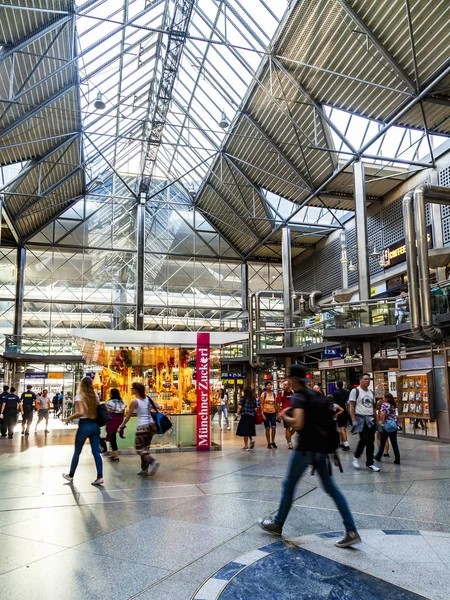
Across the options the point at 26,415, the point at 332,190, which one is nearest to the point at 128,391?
the point at 26,415

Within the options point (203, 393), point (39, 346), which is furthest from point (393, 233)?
point (39, 346)

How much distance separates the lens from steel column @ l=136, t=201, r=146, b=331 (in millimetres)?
34219

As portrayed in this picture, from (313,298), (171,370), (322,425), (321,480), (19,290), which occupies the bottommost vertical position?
(321,480)

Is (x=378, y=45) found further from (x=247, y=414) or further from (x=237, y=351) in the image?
(x=237, y=351)

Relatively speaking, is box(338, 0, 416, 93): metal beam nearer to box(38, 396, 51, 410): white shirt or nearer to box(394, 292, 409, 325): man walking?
box(394, 292, 409, 325): man walking

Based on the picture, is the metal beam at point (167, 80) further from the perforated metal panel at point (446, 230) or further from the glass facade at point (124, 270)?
the perforated metal panel at point (446, 230)

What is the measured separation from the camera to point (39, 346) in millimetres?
30219

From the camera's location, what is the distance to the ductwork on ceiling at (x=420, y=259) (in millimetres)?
14477

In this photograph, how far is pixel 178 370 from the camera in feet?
45.5

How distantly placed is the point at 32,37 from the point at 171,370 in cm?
1153

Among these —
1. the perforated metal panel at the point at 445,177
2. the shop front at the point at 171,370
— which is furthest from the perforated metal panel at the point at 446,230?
the shop front at the point at 171,370

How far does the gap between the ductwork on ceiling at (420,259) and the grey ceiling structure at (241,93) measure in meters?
3.77

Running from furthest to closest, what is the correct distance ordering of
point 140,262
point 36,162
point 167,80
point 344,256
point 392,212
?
1. point 140,262
2. point 344,256
3. point 36,162
4. point 392,212
5. point 167,80

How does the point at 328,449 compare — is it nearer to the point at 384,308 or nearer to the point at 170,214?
the point at 384,308
